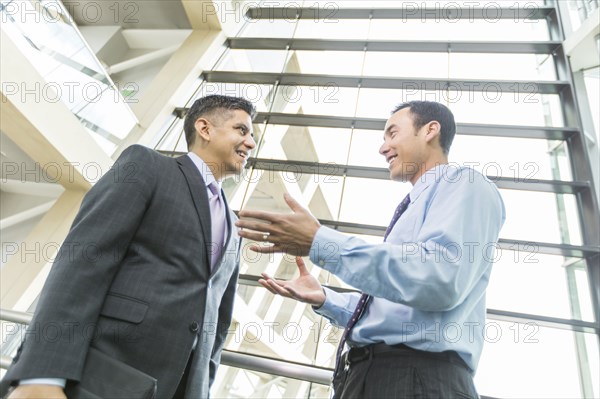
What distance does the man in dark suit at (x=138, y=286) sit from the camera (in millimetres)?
1115

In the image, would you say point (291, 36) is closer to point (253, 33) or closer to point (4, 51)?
point (253, 33)

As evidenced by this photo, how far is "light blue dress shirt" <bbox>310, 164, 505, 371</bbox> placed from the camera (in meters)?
1.11

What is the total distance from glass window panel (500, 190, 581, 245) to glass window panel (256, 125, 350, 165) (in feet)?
5.74

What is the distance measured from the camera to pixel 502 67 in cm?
495

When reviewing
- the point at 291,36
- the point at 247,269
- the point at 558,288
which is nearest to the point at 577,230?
the point at 558,288

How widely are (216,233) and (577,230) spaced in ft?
11.1

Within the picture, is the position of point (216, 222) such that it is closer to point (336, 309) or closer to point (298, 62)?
point (336, 309)

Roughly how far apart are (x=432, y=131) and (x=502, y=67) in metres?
3.91

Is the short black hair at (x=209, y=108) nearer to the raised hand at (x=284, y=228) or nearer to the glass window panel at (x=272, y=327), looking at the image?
the raised hand at (x=284, y=228)

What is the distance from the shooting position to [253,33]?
6.20 m

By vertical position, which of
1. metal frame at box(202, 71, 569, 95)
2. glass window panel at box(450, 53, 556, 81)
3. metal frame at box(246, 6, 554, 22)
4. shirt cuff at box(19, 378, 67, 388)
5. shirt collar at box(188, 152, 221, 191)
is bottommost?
shirt cuff at box(19, 378, 67, 388)

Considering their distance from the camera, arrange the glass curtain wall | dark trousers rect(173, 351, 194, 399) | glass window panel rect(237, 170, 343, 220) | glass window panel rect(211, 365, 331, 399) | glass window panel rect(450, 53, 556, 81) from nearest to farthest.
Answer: dark trousers rect(173, 351, 194, 399), glass window panel rect(211, 365, 331, 399), the glass curtain wall, glass window panel rect(237, 170, 343, 220), glass window panel rect(450, 53, 556, 81)

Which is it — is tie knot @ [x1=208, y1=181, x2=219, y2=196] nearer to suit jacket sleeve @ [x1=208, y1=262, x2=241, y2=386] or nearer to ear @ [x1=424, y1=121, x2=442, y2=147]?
suit jacket sleeve @ [x1=208, y1=262, x2=241, y2=386]

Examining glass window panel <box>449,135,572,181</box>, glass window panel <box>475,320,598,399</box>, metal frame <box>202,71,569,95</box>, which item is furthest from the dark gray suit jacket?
metal frame <box>202,71,569,95</box>
